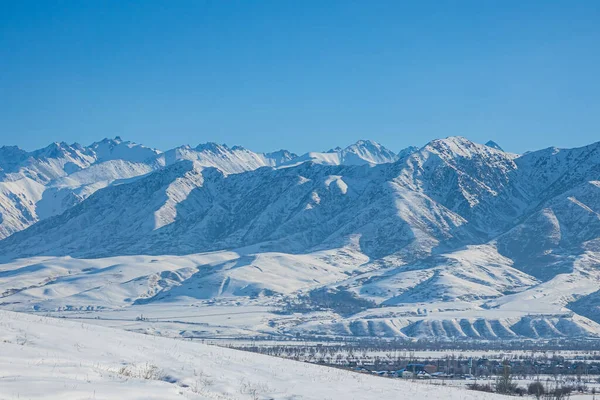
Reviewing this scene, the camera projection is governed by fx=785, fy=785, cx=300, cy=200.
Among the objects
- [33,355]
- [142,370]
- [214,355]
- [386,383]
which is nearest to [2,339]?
[33,355]

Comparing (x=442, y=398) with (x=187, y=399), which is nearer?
(x=187, y=399)

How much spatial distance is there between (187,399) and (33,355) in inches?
355

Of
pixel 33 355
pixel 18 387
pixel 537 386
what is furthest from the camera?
pixel 537 386

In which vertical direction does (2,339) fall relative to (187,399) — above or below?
above

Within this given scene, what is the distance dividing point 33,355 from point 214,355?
41.6 feet

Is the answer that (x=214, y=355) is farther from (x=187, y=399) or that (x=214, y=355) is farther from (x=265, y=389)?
(x=187, y=399)

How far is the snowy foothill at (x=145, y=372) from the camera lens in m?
27.1

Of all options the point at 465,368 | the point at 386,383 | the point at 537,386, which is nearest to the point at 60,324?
the point at 386,383

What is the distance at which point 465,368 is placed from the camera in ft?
455

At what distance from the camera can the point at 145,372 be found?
34.0m

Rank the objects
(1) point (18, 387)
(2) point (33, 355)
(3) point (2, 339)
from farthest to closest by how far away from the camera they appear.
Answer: (3) point (2, 339), (2) point (33, 355), (1) point (18, 387)

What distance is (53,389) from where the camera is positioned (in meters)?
25.2

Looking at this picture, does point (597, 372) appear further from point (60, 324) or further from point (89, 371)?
point (89, 371)

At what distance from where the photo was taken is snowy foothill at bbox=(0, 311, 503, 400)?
27.1m
